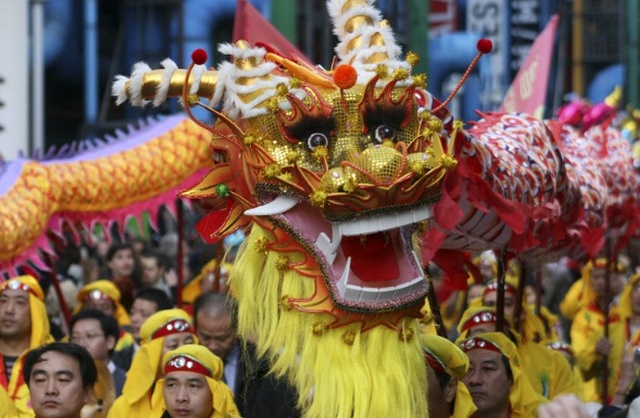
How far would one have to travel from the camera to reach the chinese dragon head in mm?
4562

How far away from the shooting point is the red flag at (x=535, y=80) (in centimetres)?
708

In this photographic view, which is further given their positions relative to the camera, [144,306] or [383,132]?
[144,306]

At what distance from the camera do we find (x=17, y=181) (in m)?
9.01

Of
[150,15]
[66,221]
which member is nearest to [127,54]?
[150,15]

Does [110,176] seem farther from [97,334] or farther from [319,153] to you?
[319,153]

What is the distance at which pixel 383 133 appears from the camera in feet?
15.1

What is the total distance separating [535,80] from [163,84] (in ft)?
9.46

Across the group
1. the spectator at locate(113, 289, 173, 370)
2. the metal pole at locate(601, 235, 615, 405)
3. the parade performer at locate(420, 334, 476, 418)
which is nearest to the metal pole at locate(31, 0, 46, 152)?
the spectator at locate(113, 289, 173, 370)

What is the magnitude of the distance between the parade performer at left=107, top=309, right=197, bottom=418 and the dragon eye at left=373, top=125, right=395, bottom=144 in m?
2.35

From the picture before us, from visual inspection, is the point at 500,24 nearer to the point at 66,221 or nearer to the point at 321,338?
the point at 66,221

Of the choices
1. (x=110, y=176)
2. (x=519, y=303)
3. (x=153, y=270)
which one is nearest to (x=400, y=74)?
(x=519, y=303)

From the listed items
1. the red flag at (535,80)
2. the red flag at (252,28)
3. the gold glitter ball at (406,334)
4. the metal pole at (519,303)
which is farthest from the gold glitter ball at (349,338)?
the red flag at (535,80)

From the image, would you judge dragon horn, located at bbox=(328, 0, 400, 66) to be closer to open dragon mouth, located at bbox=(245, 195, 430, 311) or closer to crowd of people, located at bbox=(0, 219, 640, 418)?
open dragon mouth, located at bbox=(245, 195, 430, 311)

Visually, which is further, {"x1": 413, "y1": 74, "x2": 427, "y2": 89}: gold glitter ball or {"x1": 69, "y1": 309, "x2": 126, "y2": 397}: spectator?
{"x1": 69, "y1": 309, "x2": 126, "y2": 397}: spectator
